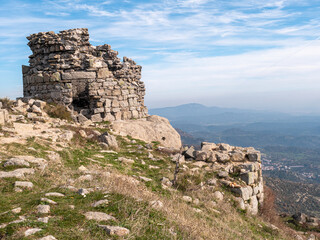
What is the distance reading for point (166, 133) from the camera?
1510 cm

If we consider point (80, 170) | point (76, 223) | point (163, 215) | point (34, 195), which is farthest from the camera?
point (80, 170)

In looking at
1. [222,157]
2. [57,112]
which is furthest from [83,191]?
[57,112]

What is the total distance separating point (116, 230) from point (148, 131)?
11209mm

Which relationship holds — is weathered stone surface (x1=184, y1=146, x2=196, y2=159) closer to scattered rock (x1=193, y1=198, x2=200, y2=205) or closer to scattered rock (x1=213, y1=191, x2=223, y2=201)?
scattered rock (x1=213, y1=191, x2=223, y2=201)

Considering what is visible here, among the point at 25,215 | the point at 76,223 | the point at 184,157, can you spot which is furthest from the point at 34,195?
the point at 184,157

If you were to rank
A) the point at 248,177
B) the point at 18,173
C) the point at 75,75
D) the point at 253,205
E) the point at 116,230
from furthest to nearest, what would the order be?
the point at 75,75, the point at 248,177, the point at 253,205, the point at 18,173, the point at 116,230

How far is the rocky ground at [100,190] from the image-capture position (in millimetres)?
3781

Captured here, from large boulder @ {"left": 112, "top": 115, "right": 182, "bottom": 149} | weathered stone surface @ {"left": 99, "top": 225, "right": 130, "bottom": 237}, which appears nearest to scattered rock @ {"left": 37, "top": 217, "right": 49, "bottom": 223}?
weathered stone surface @ {"left": 99, "top": 225, "right": 130, "bottom": 237}

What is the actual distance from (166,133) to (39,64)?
353 inches

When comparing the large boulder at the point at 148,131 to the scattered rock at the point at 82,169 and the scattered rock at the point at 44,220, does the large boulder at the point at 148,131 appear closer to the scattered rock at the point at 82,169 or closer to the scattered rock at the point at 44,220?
the scattered rock at the point at 82,169

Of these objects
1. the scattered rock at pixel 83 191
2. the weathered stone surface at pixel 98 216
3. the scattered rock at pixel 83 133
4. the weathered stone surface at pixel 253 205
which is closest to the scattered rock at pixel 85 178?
the scattered rock at pixel 83 191

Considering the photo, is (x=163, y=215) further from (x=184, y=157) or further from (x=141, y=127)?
(x=141, y=127)

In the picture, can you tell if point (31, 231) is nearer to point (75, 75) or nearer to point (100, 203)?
→ point (100, 203)

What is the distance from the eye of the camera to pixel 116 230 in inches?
141
